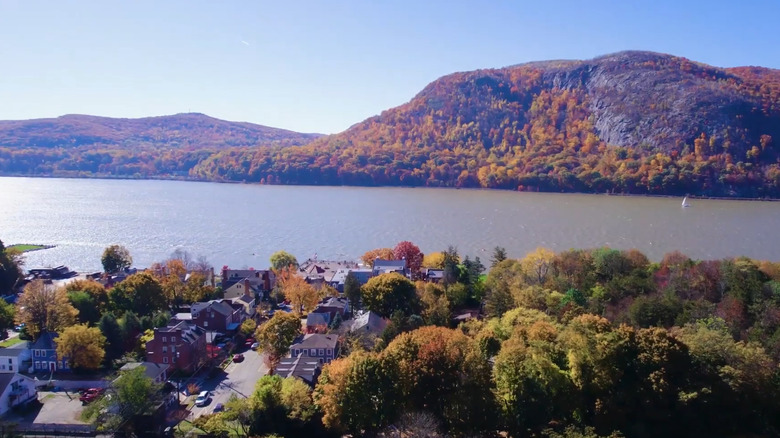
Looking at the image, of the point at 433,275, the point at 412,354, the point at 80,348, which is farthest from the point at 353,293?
the point at 80,348

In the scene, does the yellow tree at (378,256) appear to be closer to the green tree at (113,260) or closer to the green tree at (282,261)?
the green tree at (282,261)

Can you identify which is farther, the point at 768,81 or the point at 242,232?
the point at 768,81

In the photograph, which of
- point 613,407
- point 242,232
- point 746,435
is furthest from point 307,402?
point 242,232

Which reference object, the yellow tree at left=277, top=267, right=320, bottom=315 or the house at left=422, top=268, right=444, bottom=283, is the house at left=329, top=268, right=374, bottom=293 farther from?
the house at left=422, top=268, right=444, bottom=283

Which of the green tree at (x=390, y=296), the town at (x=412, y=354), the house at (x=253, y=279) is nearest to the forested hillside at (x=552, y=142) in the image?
the town at (x=412, y=354)

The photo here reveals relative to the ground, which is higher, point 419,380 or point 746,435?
point 419,380

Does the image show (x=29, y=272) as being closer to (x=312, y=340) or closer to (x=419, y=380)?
(x=312, y=340)

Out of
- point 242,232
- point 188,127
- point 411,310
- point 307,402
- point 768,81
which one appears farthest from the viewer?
point 188,127

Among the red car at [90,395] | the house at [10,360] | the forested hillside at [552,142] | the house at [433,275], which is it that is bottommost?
the red car at [90,395]

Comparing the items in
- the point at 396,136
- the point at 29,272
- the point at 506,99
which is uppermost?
the point at 506,99
